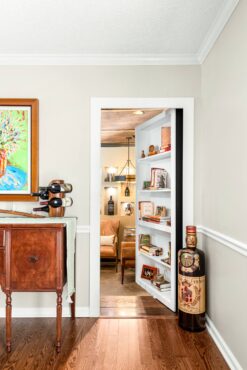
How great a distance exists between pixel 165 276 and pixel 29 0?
10.6 feet

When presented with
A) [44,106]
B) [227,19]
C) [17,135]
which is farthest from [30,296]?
[227,19]

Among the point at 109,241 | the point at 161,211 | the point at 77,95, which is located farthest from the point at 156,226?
the point at 109,241

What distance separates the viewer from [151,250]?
4.02 m

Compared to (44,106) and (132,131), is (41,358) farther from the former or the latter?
(132,131)

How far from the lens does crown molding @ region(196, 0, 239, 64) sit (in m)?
2.19

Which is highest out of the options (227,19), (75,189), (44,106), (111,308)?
(227,19)

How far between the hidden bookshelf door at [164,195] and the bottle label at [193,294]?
1.45ft

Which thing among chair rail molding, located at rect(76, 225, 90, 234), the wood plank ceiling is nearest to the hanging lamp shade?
the wood plank ceiling

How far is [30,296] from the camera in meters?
3.08

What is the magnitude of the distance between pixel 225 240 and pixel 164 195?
66.7 inches

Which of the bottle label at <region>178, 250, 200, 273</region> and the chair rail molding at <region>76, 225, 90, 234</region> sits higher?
the chair rail molding at <region>76, 225, 90, 234</region>

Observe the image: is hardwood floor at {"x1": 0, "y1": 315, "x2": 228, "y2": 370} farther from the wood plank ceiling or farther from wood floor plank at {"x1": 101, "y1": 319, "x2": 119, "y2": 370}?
the wood plank ceiling

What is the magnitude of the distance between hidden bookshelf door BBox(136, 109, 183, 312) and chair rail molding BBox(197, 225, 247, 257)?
34 centimetres

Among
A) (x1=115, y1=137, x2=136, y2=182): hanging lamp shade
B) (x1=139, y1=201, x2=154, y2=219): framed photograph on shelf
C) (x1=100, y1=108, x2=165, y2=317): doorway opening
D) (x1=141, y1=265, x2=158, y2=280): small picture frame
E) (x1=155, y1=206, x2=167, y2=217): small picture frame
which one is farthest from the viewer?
(x1=115, y1=137, x2=136, y2=182): hanging lamp shade
